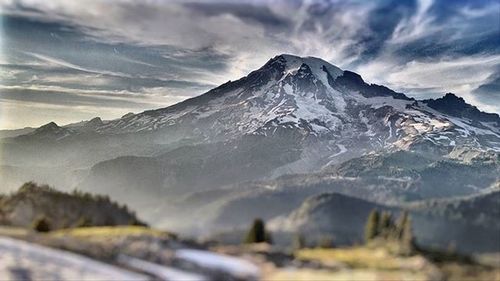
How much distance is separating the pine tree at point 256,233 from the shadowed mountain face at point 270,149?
2.09ft

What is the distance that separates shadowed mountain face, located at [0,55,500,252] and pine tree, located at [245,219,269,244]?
64 cm

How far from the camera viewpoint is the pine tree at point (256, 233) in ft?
76.4

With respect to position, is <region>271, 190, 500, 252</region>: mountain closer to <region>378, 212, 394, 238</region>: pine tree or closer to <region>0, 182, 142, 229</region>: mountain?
<region>378, 212, 394, 238</region>: pine tree

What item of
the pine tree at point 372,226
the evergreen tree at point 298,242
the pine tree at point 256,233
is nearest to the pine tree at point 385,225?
the pine tree at point 372,226

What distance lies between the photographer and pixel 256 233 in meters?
23.3

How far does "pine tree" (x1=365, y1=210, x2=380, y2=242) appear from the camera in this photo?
23094mm

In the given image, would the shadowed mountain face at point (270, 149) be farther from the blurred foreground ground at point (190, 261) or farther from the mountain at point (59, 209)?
the blurred foreground ground at point (190, 261)

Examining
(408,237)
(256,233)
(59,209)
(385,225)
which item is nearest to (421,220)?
(408,237)

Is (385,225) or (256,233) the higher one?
(385,225)

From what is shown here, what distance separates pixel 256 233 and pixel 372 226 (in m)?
3.63

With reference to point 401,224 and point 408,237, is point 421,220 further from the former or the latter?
point 408,237

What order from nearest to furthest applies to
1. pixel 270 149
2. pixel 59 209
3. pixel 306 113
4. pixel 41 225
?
pixel 41 225, pixel 59 209, pixel 270 149, pixel 306 113

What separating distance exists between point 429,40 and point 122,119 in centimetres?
1184

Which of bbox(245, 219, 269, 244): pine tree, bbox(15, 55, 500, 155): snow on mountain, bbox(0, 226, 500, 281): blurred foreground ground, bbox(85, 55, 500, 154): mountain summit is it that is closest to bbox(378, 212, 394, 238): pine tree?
bbox(0, 226, 500, 281): blurred foreground ground
